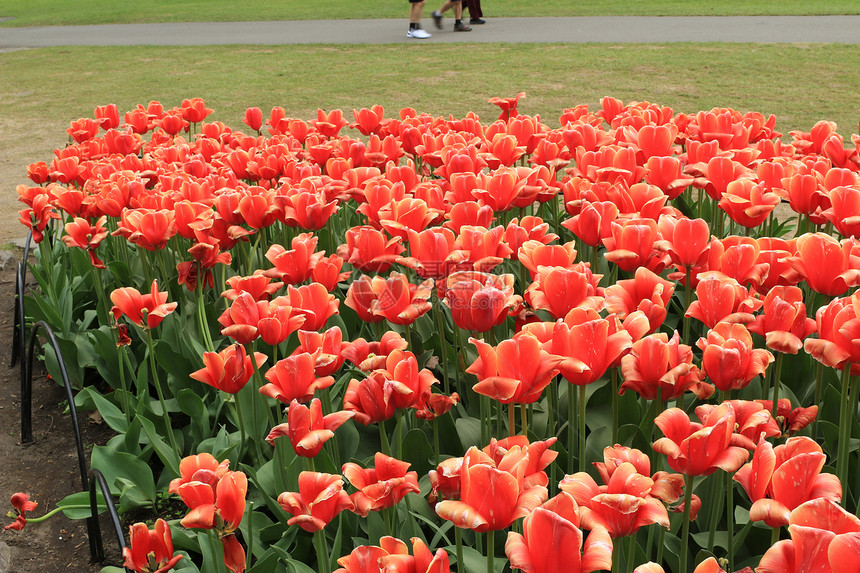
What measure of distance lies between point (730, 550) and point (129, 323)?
2.45 m

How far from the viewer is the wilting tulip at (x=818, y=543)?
0.91 m

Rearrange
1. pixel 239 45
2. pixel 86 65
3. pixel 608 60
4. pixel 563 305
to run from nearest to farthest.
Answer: pixel 563 305, pixel 608 60, pixel 86 65, pixel 239 45

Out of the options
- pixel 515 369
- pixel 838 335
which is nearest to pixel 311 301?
pixel 515 369

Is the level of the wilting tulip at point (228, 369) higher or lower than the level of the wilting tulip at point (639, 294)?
lower

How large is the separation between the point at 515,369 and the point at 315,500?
1.34 feet

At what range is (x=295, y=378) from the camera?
5.33ft

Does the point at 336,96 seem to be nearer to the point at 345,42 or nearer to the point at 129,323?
the point at 345,42

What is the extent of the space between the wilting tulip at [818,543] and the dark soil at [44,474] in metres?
2.00

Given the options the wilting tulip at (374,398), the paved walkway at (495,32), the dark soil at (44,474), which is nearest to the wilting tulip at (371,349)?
the wilting tulip at (374,398)

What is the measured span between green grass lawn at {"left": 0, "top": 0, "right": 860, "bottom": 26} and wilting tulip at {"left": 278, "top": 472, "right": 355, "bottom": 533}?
1595 cm

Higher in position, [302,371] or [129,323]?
[302,371]

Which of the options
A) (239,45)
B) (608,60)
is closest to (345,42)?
(239,45)

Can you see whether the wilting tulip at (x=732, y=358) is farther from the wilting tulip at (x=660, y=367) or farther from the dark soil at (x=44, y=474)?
the dark soil at (x=44, y=474)

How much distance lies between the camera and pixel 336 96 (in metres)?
10.2
